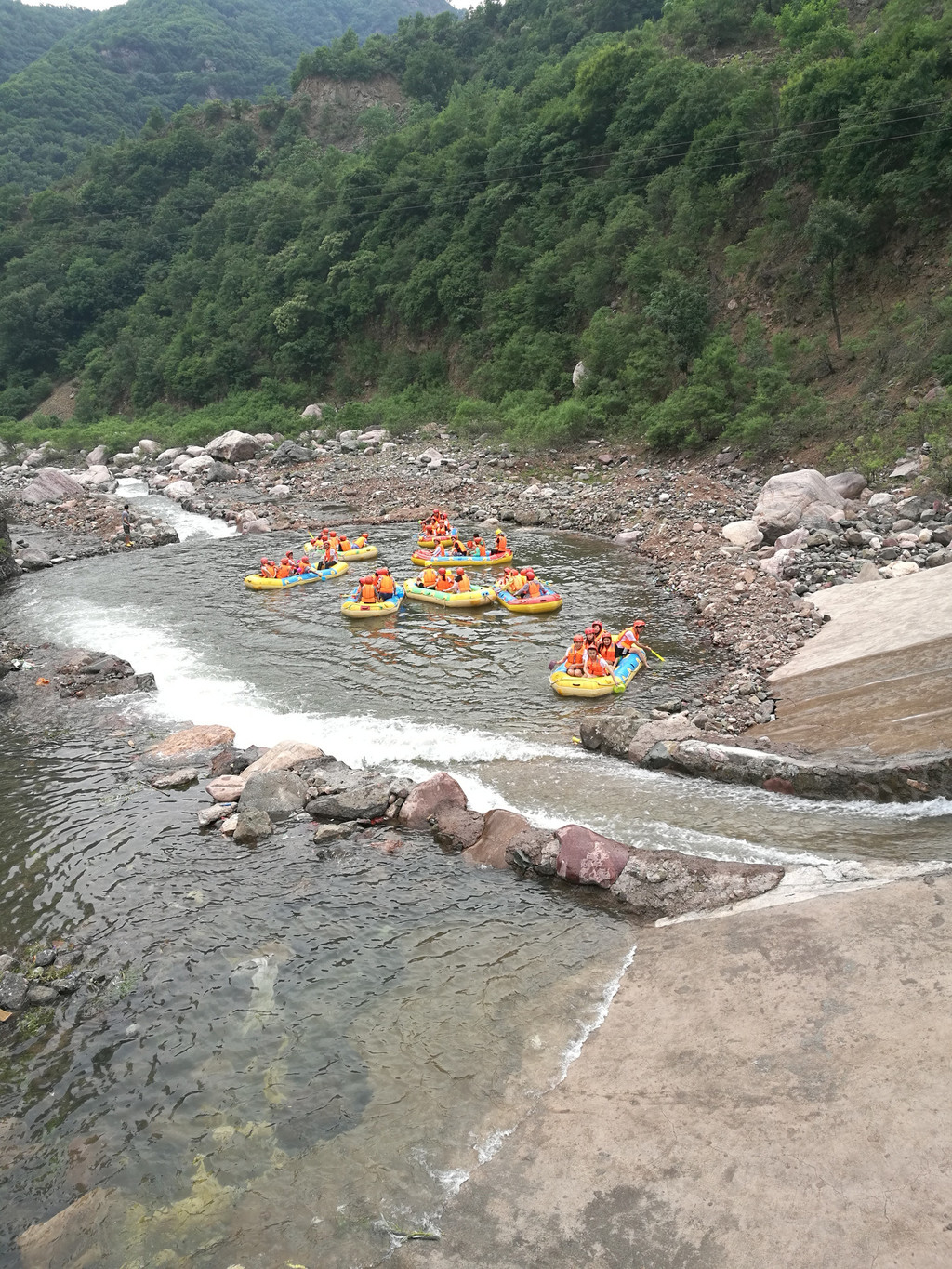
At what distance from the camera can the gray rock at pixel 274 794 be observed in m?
10.5

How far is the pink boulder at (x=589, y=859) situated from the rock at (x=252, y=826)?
Answer: 11.8 ft

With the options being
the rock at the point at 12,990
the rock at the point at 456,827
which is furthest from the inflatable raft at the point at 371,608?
the rock at the point at 12,990

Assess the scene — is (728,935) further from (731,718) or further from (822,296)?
(822,296)

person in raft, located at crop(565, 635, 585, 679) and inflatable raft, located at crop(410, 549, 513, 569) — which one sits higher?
person in raft, located at crop(565, 635, 585, 679)

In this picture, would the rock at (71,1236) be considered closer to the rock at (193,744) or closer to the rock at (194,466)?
the rock at (193,744)

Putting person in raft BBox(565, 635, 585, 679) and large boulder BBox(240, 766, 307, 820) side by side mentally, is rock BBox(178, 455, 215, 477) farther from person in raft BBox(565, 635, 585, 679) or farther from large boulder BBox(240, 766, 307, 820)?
large boulder BBox(240, 766, 307, 820)

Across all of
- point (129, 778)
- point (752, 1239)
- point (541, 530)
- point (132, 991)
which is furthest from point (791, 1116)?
point (541, 530)

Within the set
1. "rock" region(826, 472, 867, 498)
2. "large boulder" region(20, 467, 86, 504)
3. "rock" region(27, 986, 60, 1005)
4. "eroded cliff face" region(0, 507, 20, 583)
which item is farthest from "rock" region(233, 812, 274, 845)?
"large boulder" region(20, 467, 86, 504)

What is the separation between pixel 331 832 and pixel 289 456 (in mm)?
27912

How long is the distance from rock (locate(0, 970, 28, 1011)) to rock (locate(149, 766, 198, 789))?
146 inches

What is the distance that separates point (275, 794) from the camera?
10.7 meters

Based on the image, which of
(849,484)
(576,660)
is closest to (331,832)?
(576,660)

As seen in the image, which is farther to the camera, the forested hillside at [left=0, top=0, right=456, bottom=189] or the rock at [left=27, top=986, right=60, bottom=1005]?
the forested hillside at [left=0, top=0, right=456, bottom=189]

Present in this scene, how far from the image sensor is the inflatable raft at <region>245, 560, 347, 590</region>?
20.5 meters
